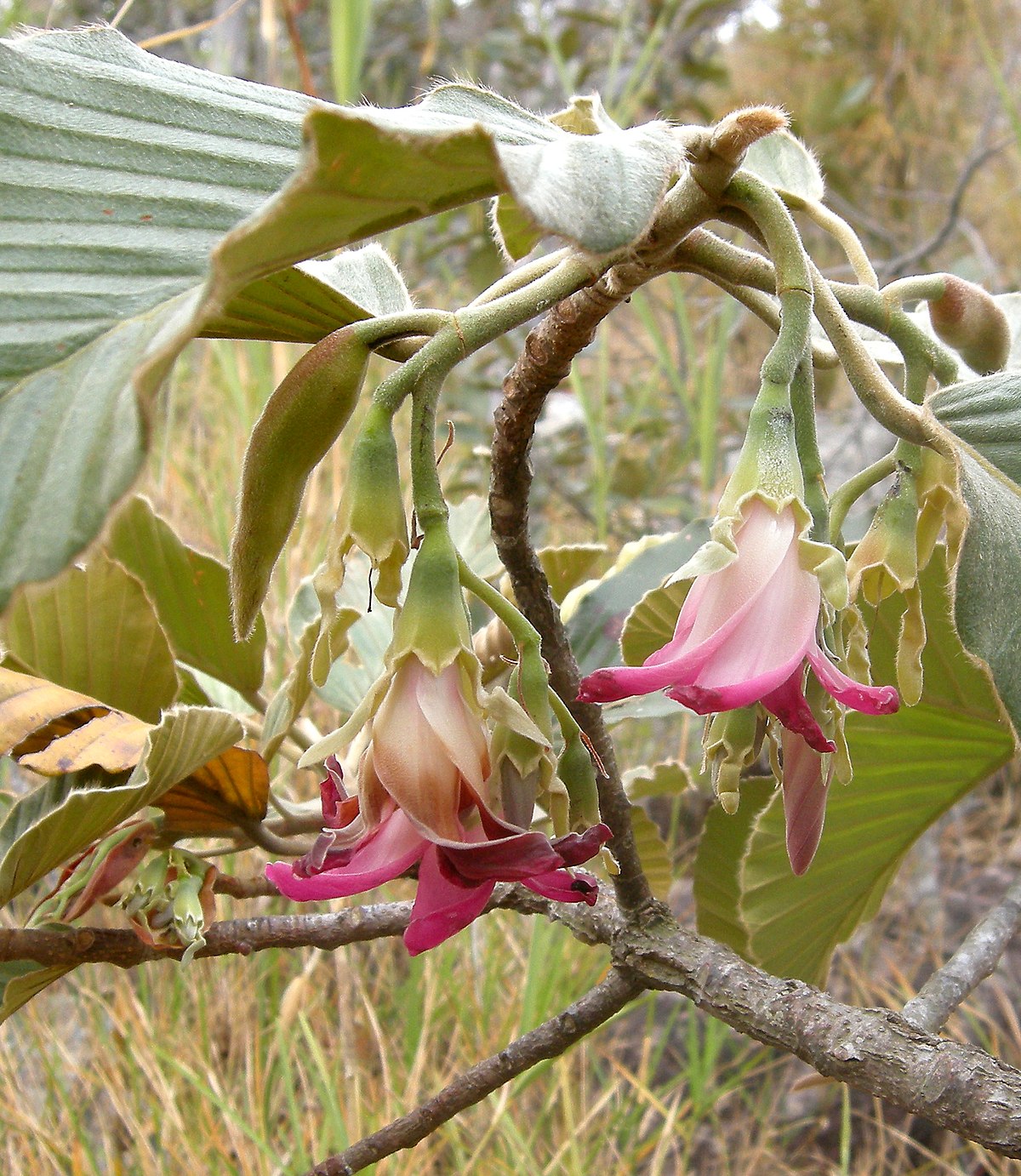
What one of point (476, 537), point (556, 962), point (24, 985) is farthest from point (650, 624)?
point (556, 962)

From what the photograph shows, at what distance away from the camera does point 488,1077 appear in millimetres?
534

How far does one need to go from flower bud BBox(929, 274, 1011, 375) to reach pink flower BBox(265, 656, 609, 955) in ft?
0.94

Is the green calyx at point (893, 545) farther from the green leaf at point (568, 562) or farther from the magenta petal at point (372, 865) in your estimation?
the green leaf at point (568, 562)

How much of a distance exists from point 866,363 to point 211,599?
1.50 feet

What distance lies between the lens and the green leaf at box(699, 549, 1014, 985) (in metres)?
0.61

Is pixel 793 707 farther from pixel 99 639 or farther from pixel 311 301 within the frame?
pixel 99 639

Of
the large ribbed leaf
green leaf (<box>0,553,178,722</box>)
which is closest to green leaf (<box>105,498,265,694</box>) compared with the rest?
green leaf (<box>0,553,178,722</box>)

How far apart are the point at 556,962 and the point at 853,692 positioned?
82 cm

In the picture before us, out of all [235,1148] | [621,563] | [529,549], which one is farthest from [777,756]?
[235,1148]

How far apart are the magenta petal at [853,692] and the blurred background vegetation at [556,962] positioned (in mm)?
243

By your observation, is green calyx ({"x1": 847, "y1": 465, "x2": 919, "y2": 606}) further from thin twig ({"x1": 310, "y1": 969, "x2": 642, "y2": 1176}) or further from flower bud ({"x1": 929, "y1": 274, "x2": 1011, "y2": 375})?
thin twig ({"x1": 310, "y1": 969, "x2": 642, "y2": 1176})

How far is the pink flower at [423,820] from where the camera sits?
1.10ft

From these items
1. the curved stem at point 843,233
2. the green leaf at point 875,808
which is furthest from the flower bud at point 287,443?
the green leaf at point 875,808

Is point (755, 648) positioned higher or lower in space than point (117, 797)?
higher
